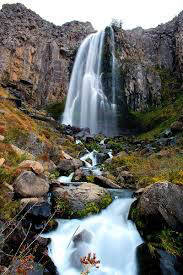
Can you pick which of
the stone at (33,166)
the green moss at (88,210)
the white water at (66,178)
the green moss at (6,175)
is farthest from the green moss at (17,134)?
→ the green moss at (88,210)

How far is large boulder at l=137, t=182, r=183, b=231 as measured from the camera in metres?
7.11

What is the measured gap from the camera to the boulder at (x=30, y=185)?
8055 millimetres

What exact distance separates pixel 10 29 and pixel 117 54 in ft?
53.5

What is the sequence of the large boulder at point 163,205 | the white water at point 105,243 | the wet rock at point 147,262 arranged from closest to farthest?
the wet rock at point 147,262 < the white water at point 105,243 < the large boulder at point 163,205

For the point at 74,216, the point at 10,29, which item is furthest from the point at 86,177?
the point at 10,29

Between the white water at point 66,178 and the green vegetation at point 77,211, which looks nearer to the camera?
the green vegetation at point 77,211

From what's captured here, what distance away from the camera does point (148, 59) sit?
4903cm

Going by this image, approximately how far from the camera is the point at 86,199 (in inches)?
353

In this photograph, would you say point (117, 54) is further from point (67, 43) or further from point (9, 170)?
point (9, 170)

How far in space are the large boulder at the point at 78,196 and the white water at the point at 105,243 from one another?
50cm

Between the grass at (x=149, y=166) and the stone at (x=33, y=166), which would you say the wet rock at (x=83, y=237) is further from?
the grass at (x=149, y=166)

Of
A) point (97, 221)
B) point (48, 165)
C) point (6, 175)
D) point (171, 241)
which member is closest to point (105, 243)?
point (97, 221)

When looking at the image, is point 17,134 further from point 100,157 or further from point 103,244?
point 103,244

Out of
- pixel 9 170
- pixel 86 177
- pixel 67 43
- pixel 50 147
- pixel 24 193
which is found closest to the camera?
pixel 24 193
